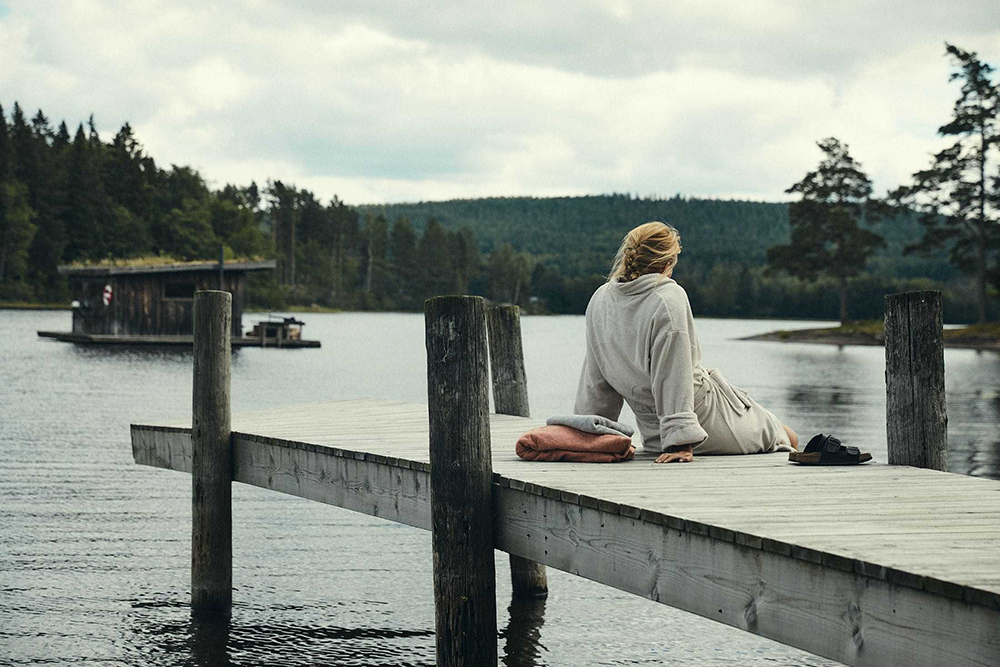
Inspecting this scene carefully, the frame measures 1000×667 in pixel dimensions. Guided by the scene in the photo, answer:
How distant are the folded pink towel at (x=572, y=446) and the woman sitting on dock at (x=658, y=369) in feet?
0.78

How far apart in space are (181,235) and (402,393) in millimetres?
78932

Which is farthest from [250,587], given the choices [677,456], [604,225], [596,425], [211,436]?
[604,225]

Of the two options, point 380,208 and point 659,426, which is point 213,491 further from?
point 380,208

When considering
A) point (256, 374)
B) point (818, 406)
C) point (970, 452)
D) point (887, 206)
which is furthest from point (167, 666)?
point (887, 206)

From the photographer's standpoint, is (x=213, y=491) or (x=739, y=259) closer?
(x=213, y=491)

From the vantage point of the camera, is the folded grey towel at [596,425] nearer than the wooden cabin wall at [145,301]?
Yes

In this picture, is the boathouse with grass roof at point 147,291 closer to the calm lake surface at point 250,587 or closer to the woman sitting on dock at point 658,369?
the calm lake surface at point 250,587

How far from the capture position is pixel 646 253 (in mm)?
6125

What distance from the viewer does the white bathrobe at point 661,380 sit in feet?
19.7

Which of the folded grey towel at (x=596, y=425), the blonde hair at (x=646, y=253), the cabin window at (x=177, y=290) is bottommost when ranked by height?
the folded grey towel at (x=596, y=425)

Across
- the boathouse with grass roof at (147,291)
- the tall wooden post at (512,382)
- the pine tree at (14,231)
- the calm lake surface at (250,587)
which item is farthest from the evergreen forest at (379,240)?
the tall wooden post at (512,382)

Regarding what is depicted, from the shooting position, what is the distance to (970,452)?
18719 mm

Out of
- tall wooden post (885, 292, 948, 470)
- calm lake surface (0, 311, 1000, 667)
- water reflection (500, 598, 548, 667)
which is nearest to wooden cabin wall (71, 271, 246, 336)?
calm lake surface (0, 311, 1000, 667)

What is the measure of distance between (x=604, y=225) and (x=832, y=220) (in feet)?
377
